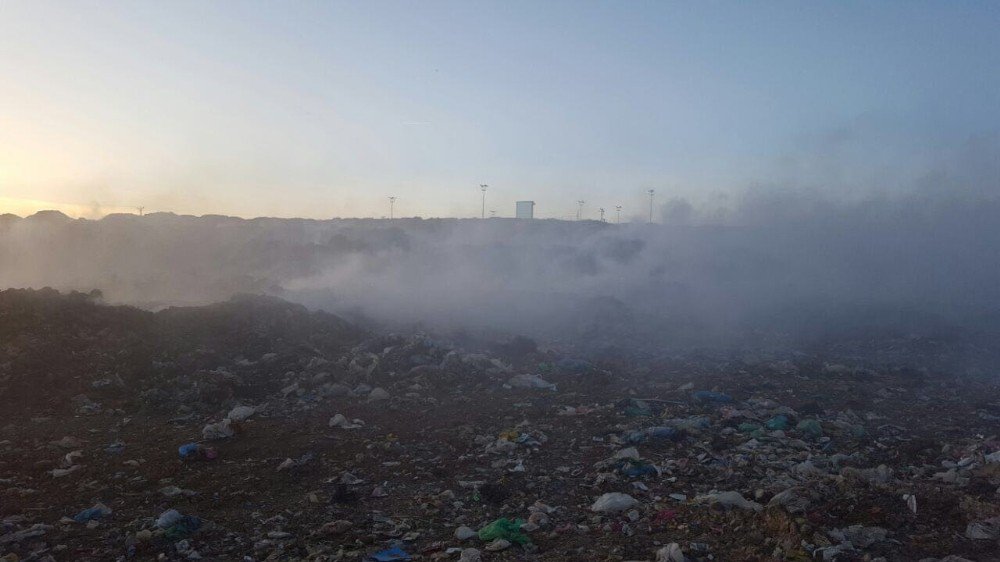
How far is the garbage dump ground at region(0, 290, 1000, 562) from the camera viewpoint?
425 cm

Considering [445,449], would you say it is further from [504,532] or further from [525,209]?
[525,209]

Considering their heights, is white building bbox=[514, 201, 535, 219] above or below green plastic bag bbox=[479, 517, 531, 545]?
above

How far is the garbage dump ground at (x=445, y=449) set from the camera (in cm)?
425

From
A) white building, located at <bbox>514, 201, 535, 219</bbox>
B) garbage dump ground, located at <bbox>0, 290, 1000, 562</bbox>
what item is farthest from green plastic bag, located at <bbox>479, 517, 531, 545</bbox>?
white building, located at <bbox>514, 201, 535, 219</bbox>

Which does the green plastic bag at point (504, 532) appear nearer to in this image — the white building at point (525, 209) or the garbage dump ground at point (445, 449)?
the garbage dump ground at point (445, 449)

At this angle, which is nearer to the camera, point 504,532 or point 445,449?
point 504,532

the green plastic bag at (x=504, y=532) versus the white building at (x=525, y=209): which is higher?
the white building at (x=525, y=209)

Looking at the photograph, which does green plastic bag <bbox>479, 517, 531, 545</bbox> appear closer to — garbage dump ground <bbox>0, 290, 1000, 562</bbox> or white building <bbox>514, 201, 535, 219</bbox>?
garbage dump ground <bbox>0, 290, 1000, 562</bbox>

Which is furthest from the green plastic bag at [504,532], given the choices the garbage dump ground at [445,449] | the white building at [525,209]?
the white building at [525,209]

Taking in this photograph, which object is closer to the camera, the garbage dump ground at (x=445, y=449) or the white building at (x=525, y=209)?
the garbage dump ground at (x=445, y=449)

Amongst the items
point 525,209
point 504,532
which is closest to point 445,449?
point 504,532

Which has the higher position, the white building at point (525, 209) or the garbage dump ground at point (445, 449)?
the white building at point (525, 209)

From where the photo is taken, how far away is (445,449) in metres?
6.57

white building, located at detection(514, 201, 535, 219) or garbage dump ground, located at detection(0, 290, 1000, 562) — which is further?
white building, located at detection(514, 201, 535, 219)
